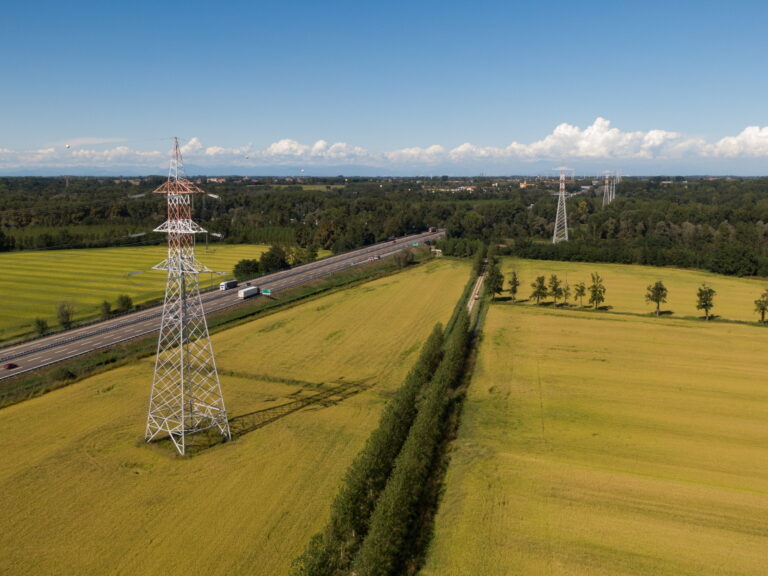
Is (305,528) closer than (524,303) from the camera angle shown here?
Yes

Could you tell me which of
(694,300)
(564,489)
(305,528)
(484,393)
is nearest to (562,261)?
(694,300)

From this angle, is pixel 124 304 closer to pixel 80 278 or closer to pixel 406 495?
pixel 80 278

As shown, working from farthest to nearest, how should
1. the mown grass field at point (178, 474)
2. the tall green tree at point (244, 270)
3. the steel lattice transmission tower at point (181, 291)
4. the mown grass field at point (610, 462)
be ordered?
the tall green tree at point (244, 270) < the steel lattice transmission tower at point (181, 291) < the mown grass field at point (610, 462) < the mown grass field at point (178, 474)

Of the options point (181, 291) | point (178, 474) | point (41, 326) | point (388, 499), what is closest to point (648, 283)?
point (388, 499)

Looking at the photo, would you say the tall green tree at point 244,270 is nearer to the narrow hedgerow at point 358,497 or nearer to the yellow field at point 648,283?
the yellow field at point 648,283

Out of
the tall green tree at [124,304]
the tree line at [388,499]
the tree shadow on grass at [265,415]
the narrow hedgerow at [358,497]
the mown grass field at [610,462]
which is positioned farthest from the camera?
the tall green tree at [124,304]

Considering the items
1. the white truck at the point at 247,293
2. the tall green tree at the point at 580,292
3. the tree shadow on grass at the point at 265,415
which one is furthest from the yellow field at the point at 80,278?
the tall green tree at the point at 580,292

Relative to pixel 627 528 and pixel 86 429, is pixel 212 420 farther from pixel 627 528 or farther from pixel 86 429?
pixel 627 528
